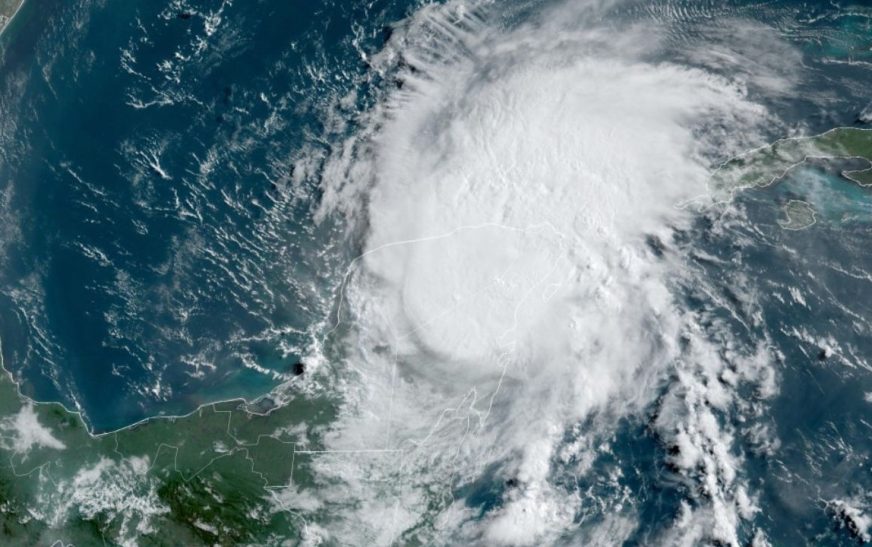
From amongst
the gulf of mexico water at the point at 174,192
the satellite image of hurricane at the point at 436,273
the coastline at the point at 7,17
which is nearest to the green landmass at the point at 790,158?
the satellite image of hurricane at the point at 436,273

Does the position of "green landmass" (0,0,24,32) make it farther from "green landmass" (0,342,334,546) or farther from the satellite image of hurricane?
"green landmass" (0,342,334,546)

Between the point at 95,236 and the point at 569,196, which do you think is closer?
the point at 569,196

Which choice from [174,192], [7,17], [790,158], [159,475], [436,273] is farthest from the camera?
[7,17]

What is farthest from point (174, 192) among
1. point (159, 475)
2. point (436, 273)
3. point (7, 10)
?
point (159, 475)

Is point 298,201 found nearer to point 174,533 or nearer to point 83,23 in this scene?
point 83,23

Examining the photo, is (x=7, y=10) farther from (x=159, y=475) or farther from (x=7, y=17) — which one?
(x=159, y=475)

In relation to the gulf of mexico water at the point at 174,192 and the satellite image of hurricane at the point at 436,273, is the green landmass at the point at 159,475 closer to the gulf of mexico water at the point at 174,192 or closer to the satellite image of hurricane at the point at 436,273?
the satellite image of hurricane at the point at 436,273

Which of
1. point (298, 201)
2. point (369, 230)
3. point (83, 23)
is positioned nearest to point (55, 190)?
point (83, 23)
